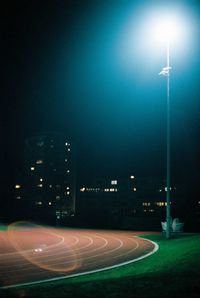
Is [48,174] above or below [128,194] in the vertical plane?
above

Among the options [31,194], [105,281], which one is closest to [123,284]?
[105,281]

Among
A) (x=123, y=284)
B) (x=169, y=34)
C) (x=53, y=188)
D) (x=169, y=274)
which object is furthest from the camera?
(x=53, y=188)

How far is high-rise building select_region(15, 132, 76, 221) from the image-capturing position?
127625 mm

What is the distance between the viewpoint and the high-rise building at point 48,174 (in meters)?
128

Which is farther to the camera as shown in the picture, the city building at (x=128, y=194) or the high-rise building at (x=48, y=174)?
the high-rise building at (x=48, y=174)

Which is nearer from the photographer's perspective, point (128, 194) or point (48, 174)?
point (128, 194)

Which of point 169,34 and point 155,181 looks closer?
point 169,34

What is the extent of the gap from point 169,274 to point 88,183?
122589 mm

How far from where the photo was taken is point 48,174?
5266 inches

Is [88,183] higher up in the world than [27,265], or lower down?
higher up

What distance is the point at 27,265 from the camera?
58.1 ft

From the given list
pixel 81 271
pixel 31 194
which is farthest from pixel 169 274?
pixel 31 194

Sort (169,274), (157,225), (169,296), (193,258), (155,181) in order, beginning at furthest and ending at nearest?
(155,181) < (157,225) < (193,258) < (169,274) < (169,296)

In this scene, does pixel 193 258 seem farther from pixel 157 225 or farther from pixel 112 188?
pixel 112 188
